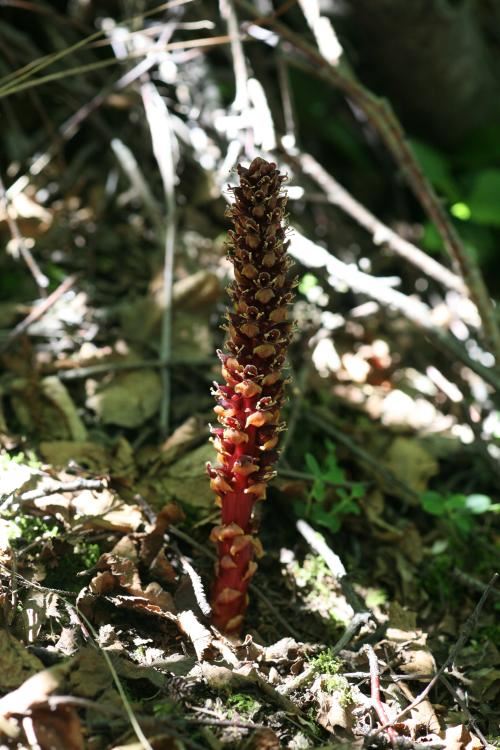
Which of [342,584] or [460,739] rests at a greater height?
[342,584]

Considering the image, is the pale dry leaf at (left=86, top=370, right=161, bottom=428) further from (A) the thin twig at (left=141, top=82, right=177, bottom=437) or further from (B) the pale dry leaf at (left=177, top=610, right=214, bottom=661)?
(B) the pale dry leaf at (left=177, top=610, right=214, bottom=661)

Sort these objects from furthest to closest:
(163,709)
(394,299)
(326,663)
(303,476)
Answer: (394,299), (303,476), (326,663), (163,709)

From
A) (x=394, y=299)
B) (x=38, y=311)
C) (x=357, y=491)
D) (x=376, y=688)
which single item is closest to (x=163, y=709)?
(x=376, y=688)

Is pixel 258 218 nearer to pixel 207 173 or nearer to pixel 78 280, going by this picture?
pixel 78 280

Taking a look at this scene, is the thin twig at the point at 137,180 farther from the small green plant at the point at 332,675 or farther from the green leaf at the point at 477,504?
the small green plant at the point at 332,675

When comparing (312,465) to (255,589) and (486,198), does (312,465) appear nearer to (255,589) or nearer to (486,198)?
(255,589)

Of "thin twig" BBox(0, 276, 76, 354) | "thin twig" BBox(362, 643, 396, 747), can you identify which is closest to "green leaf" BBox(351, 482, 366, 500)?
"thin twig" BBox(362, 643, 396, 747)

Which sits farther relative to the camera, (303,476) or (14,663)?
(303,476)
